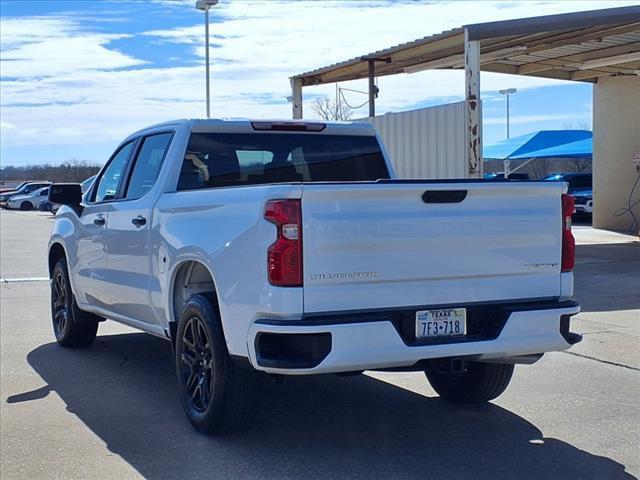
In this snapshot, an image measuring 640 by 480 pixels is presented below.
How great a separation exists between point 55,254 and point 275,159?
3.31 meters

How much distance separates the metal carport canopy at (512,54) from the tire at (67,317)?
23.8ft

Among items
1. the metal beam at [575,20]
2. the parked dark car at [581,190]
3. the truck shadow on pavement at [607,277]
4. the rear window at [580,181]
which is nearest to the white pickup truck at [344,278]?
the truck shadow on pavement at [607,277]

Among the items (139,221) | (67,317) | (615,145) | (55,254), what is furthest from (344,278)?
(615,145)

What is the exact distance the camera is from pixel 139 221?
6.85 metres

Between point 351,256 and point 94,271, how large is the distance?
12.0ft

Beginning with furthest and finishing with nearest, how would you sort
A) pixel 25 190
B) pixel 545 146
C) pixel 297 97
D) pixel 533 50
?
pixel 25 190, pixel 545 146, pixel 297 97, pixel 533 50

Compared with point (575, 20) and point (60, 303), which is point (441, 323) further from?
point (575, 20)

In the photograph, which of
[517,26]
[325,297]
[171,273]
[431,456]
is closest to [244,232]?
[325,297]

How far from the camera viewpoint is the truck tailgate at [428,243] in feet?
16.4

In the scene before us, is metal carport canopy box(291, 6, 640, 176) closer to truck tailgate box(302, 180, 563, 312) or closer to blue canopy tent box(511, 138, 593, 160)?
blue canopy tent box(511, 138, 593, 160)

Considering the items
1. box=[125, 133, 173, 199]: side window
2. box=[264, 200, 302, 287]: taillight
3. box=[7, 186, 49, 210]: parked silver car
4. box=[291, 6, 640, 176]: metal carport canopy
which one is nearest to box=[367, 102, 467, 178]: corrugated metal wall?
box=[291, 6, 640, 176]: metal carport canopy

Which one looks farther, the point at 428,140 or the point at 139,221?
the point at 428,140

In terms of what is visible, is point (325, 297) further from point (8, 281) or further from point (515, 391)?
point (8, 281)

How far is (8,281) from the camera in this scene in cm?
1512
